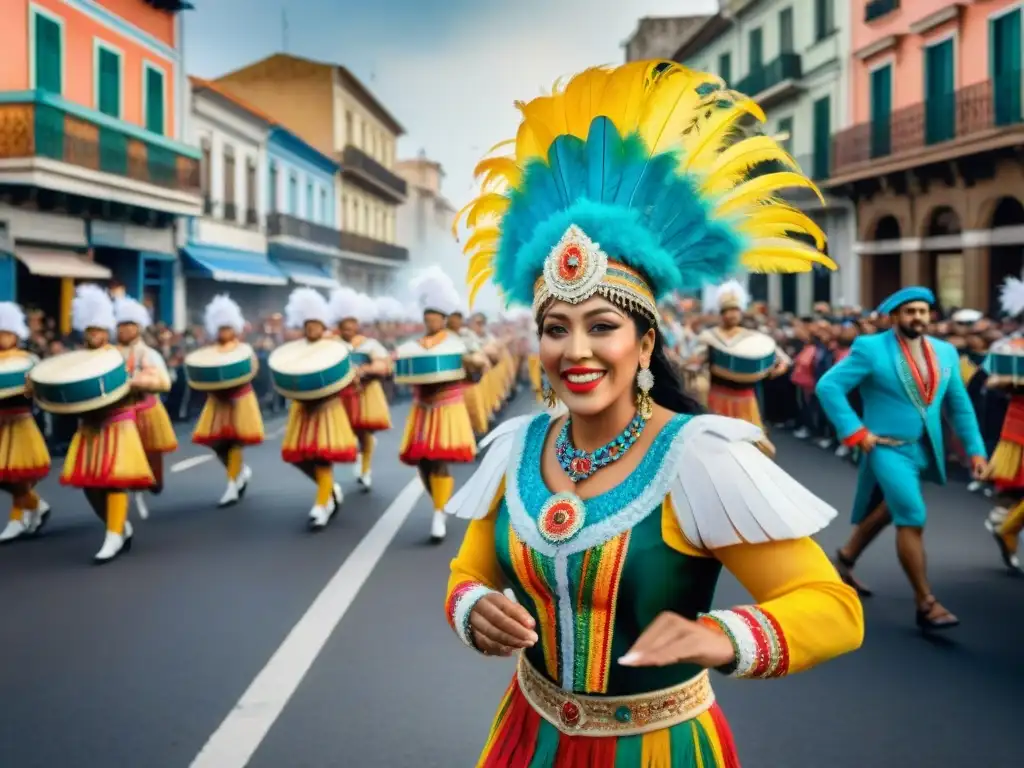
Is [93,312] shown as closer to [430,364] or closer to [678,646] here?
[430,364]

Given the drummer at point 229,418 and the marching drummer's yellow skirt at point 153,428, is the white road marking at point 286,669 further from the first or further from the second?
the drummer at point 229,418

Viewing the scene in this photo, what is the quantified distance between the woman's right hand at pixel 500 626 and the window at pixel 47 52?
72.6 feet

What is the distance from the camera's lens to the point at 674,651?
82.2 inches

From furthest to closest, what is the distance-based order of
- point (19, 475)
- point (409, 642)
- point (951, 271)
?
point (951, 271)
point (19, 475)
point (409, 642)

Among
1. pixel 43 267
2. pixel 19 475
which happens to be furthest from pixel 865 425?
pixel 43 267

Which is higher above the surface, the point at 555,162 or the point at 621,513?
the point at 555,162

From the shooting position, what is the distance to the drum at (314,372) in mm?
9586

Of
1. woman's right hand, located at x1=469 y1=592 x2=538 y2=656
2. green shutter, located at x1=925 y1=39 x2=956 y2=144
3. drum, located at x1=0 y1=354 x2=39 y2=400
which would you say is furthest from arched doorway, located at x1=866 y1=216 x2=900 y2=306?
woman's right hand, located at x1=469 y1=592 x2=538 y2=656

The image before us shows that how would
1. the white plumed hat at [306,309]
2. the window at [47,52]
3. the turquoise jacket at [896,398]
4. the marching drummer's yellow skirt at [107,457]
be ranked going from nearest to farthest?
the turquoise jacket at [896,398]
the marching drummer's yellow skirt at [107,457]
the white plumed hat at [306,309]
the window at [47,52]

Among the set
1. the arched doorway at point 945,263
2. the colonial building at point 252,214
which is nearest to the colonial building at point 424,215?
the colonial building at point 252,214

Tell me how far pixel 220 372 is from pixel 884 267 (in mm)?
23161

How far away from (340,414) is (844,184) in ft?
74.5

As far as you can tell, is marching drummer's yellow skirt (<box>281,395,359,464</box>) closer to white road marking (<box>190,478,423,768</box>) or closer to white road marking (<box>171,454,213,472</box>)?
white road marking (<box>190,478,423,768</box>)

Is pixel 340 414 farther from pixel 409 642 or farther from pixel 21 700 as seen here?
pixel 21 700
